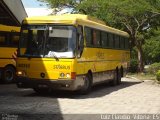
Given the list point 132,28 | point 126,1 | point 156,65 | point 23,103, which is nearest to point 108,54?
point 23,103

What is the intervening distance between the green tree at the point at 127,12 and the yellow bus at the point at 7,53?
10.7 m

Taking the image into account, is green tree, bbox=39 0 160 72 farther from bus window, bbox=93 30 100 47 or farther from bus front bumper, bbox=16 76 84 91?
bus front bumper, bbox=16 76 84 91

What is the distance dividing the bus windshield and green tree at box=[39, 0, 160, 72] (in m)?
15.4

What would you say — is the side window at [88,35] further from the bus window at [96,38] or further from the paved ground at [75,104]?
the paved ground at [75,104]

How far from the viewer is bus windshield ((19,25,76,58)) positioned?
54.0 ft

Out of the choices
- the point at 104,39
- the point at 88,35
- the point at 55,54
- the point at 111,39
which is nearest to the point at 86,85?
the point at 88,35

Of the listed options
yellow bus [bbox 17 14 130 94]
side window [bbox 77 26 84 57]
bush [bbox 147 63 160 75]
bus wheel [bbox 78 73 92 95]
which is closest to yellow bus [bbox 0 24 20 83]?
yellow bus [bbox 17 14 130 94]

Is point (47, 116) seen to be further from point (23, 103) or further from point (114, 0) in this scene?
point (114, 0)

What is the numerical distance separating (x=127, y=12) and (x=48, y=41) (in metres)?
18.3

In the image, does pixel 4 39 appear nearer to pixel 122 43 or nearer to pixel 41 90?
pixel 122 43

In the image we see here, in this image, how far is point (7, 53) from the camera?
941 inches

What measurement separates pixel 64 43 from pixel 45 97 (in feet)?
6.88

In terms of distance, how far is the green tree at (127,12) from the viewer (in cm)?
3183

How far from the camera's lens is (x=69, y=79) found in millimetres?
16344
